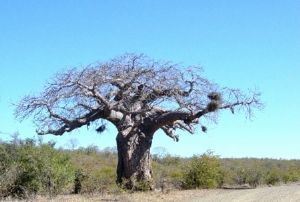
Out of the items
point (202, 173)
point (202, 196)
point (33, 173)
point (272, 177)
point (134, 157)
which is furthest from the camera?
point (272, 177)

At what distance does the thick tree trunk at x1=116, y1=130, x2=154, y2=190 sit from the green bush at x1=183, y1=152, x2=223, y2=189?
12.6 ft

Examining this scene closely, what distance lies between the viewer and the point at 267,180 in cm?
3762

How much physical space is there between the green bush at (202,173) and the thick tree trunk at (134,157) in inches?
151

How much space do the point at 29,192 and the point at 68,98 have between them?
15.8 feet

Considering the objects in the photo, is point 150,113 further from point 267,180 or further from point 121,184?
point 267,180

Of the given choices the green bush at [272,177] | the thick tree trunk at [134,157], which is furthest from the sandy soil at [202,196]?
the green bush at [272,177]

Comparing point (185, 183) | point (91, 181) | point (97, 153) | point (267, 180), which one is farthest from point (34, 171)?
point (97, 153)

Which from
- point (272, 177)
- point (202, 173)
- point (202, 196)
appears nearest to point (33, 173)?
point (202, 196)

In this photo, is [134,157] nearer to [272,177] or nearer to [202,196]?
[202,196]

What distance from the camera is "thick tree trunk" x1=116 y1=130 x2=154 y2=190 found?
26.7 metres

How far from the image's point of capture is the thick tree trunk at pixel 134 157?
26656 millimetres

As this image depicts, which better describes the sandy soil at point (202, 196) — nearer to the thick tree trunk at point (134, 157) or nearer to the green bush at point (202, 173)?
the thick tree trunk at point (134, 157)

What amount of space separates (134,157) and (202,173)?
17.7 ft

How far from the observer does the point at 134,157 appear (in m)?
26.8
